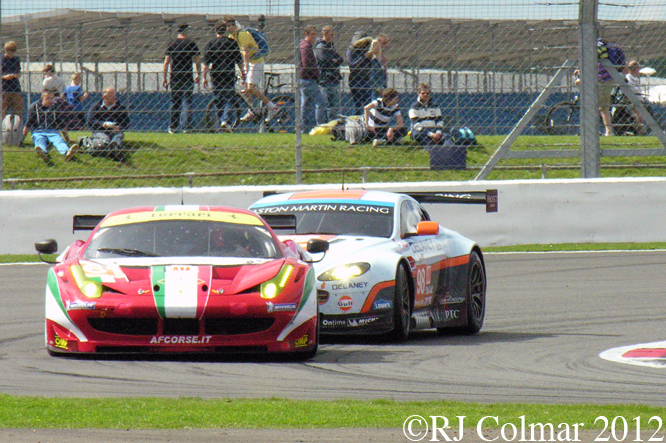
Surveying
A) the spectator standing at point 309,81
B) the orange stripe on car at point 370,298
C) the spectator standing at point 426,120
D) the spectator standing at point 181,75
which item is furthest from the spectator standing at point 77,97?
the orange stripe on car at point 370,298

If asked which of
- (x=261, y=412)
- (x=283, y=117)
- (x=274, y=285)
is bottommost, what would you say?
(x=261, y=412)

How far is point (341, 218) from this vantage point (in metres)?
9.21

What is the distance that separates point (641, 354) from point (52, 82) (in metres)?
10.7

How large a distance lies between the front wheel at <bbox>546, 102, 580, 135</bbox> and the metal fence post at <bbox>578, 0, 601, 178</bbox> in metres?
0.18

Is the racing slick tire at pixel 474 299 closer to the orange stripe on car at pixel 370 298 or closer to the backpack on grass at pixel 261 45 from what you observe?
the orange stripe on car at pixel 370 298

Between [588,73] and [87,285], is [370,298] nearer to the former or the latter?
[87,285]

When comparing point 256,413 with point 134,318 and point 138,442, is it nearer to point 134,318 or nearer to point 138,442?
point 138,442

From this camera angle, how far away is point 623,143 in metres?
15.6

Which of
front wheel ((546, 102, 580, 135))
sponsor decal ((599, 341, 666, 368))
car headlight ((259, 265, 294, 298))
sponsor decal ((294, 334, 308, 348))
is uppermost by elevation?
front wheel ((546, 102, 580, 135))

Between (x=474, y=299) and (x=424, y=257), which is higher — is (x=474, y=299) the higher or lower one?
the lower one

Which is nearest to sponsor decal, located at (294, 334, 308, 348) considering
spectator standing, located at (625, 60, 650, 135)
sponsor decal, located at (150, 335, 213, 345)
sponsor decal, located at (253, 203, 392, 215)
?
sponsor decal, located at (150, 335, 213, 345)

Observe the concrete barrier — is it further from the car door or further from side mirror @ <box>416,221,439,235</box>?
side mirror @ <box>416,221,439,235</box>

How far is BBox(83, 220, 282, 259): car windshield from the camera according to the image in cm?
762

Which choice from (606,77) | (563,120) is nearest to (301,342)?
(563,120)
